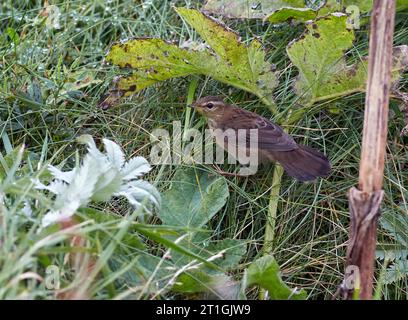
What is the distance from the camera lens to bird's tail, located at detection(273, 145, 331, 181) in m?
3.29

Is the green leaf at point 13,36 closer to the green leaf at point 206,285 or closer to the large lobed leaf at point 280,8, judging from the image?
the large lobed leaf at point 280,8

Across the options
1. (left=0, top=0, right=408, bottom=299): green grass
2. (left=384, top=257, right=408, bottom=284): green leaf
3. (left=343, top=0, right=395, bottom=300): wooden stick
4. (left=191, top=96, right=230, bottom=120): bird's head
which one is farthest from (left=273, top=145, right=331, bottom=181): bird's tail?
(left=343, top=0, right=395, bottom=300): wooden stick

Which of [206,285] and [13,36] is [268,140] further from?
[13,36]

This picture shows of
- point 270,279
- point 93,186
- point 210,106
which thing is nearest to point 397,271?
point 270,279

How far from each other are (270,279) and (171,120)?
54.1 inches

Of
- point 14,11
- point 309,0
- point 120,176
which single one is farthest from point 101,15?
point 120,176

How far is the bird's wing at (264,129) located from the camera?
11.4 feet

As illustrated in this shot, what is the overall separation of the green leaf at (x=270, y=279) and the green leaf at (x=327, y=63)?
1.06 metres

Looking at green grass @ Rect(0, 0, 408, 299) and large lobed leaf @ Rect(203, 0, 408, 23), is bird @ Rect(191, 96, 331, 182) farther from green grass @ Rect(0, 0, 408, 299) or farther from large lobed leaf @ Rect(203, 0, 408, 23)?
large lobed leaf @ Rect(203, 0, 408, 23)

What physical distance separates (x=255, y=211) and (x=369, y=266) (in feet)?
3.48

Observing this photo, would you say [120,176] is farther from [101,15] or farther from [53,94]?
[101,15]

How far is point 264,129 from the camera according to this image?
139 inches

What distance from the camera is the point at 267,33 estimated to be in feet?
12.9

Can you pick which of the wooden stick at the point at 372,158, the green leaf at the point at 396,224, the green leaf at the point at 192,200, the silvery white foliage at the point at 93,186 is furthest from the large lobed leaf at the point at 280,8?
the silvery white foliage at the point at 93,186
